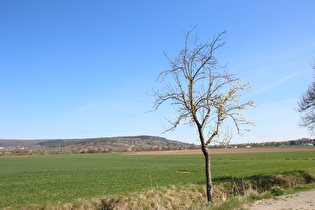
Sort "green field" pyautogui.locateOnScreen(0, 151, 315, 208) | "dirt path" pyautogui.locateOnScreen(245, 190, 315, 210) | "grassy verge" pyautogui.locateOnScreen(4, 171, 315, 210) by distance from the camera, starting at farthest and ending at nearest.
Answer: "green field" pyautogui.locateOnScreen(0, 151, 315, 208)
"grassy verge" pyautogui.locateOnScreen(4, 171, 315, 210)
"dirt path" pyautogui.locateOnScreen(245, 190, 315, 210)

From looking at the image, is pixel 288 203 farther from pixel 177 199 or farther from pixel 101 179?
pixel 101 179

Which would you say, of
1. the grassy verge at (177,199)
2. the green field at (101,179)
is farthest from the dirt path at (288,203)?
the green field at (101,179)

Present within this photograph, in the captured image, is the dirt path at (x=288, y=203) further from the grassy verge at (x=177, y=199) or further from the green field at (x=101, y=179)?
the green field at (x=101, y=179)

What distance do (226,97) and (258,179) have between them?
12407 mm

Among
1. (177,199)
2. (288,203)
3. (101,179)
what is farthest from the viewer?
(101,179)

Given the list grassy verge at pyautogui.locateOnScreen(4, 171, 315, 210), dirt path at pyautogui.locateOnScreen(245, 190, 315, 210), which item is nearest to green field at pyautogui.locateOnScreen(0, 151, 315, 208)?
grassy verge at pyautogui.locateOnScreen(4, 171, 315, 210)

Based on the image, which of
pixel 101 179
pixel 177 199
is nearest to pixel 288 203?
pixel 177 199

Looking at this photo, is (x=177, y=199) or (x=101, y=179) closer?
(x=177, y=199)

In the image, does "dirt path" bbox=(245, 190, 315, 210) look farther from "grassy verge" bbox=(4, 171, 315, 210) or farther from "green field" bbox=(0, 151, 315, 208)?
"green field" bbox=(0, 151, 315, 208)

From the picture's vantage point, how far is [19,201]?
49.1 feet

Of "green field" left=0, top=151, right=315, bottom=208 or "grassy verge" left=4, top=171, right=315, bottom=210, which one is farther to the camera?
"green field" left=0, top=151, right=315, bottom=208

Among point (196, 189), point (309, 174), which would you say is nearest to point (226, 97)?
point (196, 189)

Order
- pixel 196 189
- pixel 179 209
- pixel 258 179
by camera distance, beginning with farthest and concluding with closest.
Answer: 1. pixel 258 179
2. pixel 196 189
3. pixel 179 209

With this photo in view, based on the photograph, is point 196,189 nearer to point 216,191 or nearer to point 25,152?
point 216,191
